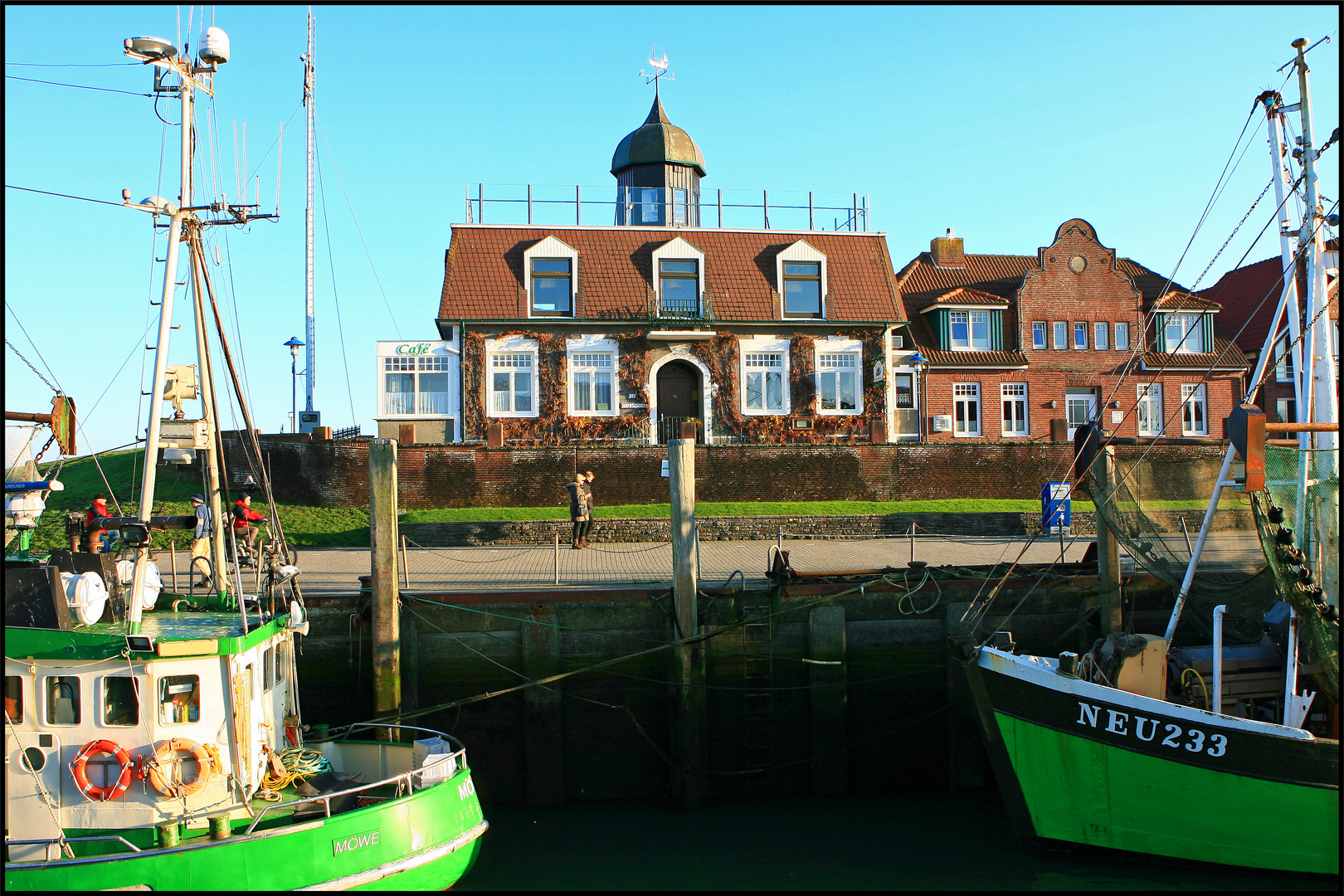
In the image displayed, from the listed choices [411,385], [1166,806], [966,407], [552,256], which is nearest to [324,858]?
[1166,806]

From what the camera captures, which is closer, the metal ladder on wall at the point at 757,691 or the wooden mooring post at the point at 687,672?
the wooden mooring post at the point at 687,672

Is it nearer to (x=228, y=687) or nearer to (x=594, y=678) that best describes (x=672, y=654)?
(x=594, y=678)

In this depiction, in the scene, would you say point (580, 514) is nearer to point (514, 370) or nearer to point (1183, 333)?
point (514, 370)

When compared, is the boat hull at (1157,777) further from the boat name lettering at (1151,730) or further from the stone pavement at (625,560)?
the stone pavement at (625,560)

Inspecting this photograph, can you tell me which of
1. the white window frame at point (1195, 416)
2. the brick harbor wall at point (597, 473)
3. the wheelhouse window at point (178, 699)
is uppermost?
the white window frame at point (1195, 416)

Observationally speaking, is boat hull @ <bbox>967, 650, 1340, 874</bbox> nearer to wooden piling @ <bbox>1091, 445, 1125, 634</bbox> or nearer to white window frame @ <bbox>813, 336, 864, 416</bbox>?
wooden piling @ <bbox>1091, 445, 1125, 634</bbox>

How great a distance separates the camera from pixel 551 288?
2950 centimetres

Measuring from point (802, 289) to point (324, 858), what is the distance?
80.2 ft

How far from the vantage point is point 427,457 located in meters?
25.1

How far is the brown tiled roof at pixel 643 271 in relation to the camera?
29.1 m

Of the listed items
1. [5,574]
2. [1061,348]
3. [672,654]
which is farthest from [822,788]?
[1061,348]

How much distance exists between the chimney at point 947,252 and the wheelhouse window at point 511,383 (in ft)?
61.1

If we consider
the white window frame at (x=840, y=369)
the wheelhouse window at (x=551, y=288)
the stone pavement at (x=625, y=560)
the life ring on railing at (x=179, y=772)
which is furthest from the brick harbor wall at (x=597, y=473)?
the life ring on railing at (x=179, y=772)

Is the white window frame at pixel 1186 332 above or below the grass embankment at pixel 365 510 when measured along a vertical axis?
above
